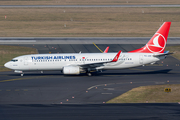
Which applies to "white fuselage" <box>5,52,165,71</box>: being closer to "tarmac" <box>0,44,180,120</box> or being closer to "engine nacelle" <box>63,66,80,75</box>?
"engine nacelle" <box>63,66,80,75</box>

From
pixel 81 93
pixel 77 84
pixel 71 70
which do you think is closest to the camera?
pixel 81 93

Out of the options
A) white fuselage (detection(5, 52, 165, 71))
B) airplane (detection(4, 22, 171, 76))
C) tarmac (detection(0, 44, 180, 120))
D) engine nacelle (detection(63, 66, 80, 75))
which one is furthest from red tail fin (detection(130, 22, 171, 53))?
engine nacelle (detection(63, 66, 80, 75))

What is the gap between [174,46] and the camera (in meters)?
67.6

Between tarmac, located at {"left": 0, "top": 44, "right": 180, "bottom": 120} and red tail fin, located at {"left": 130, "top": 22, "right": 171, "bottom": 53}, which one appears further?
red tail fin, located at {"left": 130, "top": 22, "right": 171, "bottom": 53}

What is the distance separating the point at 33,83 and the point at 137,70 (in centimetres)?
2044

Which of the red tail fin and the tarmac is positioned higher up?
the red tail fin

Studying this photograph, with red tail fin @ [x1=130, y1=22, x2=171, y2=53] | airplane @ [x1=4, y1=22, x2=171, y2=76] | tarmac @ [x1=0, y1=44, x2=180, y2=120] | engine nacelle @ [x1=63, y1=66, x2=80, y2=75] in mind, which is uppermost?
red tail fin @ [x1=130, y1=22, x2=171, y2=53]

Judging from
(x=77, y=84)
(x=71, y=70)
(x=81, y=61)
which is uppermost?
(x=81, y=61)

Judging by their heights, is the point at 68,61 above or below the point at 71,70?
above

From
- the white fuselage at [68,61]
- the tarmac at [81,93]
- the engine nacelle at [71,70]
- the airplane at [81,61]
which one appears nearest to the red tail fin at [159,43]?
the airplane at [81,61]

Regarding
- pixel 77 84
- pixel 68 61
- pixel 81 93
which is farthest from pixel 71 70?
pixel 81 93

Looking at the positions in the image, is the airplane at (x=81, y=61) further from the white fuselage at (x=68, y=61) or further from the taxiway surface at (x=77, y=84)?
the taxiway surface at (x=77, y=84)

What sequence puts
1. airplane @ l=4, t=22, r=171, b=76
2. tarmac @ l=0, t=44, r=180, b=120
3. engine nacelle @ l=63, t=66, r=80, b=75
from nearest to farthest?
tarmac @ l=0, t=44, r=180, b=120, engine nacelle @ l=63, t=66, r=80, b=75, airplane @ l=4, t=22, r=171, b=76

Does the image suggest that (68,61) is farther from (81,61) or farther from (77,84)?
(77,84)
